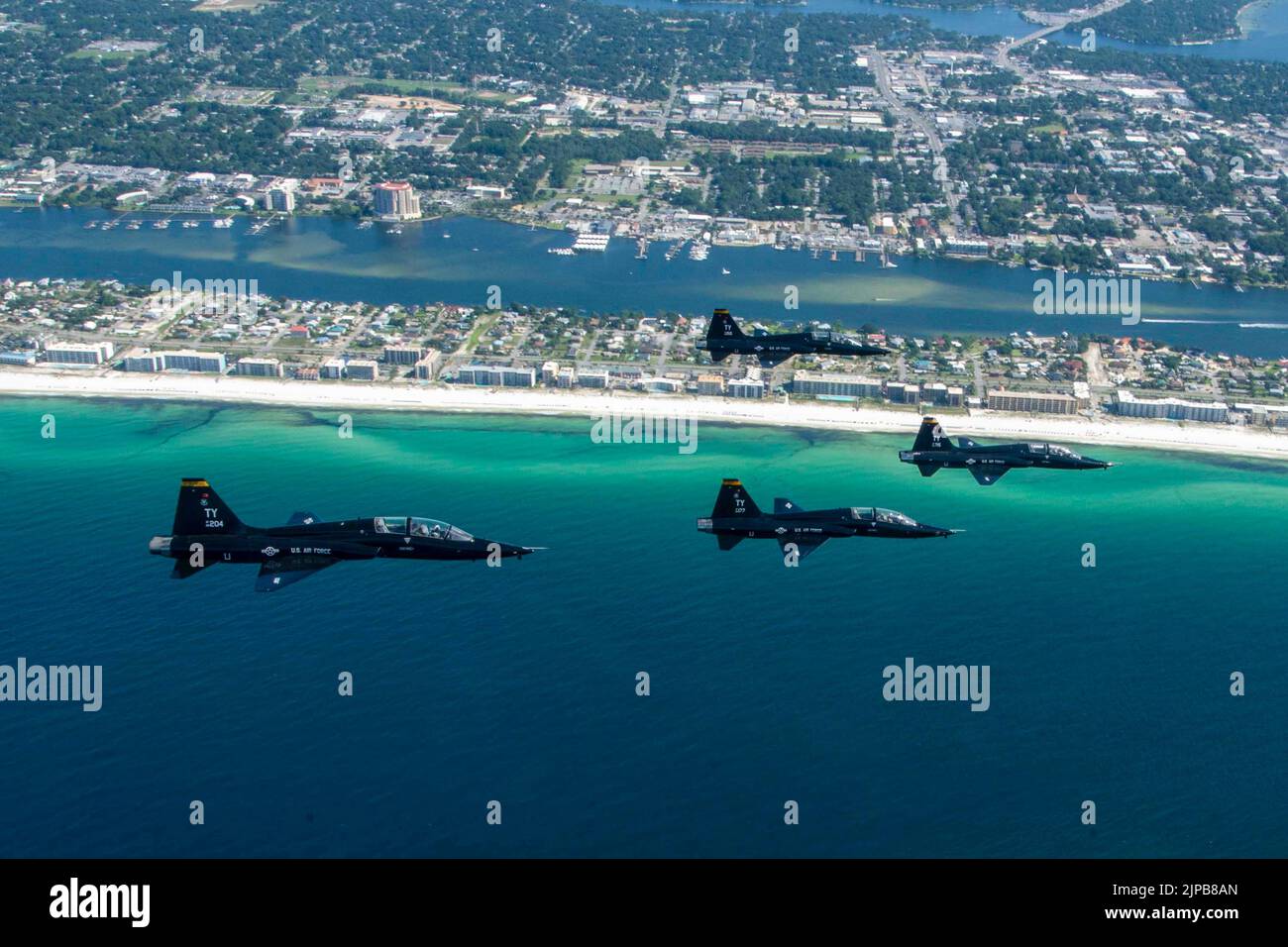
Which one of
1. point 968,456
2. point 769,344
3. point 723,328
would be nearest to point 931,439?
point 968,456

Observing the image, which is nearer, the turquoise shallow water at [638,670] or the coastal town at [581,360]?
the turquoise shallow water at [638,670]

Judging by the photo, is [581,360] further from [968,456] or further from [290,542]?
[290,542]

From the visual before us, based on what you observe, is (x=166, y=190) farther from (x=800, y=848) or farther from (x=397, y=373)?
(x=800, y=848)

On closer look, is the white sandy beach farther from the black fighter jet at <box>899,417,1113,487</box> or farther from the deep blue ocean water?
the black fighter jet at <box>899,417,1113,487</box>

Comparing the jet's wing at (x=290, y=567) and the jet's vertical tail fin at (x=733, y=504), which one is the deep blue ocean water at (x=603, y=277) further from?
the jet's wing at (x=290, y=567)

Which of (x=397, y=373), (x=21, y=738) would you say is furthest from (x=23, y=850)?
(x=397, y=373)

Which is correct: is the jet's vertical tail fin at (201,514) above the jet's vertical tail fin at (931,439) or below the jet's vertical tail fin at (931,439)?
below

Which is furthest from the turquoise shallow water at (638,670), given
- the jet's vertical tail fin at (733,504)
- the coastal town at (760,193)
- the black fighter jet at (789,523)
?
the coastal town at (760,193)
